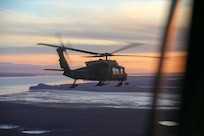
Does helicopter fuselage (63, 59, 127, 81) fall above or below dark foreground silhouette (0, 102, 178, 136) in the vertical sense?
above

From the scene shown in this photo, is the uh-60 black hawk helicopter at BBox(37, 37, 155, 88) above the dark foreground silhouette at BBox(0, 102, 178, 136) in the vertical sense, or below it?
above

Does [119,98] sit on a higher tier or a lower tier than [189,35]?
lower

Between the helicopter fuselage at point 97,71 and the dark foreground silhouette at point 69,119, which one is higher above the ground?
the helicopter fuselage at point 97,71

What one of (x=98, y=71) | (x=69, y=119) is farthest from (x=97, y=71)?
(x=69, y=119)

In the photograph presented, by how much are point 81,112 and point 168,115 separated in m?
1.10

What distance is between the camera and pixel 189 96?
4.32 feet

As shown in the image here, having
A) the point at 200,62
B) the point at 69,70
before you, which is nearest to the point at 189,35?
the point at 200,62

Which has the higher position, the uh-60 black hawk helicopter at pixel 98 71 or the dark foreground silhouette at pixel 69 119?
the uh-60 black hawk helicopter at pixel 98 71

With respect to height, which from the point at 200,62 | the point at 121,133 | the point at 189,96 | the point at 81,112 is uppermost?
the point at 200,62

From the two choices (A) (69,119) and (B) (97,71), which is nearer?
(B) (97,71)

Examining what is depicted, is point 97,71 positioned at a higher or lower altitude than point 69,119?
higher

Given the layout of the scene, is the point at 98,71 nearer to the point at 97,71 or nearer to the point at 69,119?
the point at 97,71

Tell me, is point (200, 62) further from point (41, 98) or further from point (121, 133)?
point (41, 98)

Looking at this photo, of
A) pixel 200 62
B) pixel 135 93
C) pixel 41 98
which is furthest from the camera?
pixel 41 98
